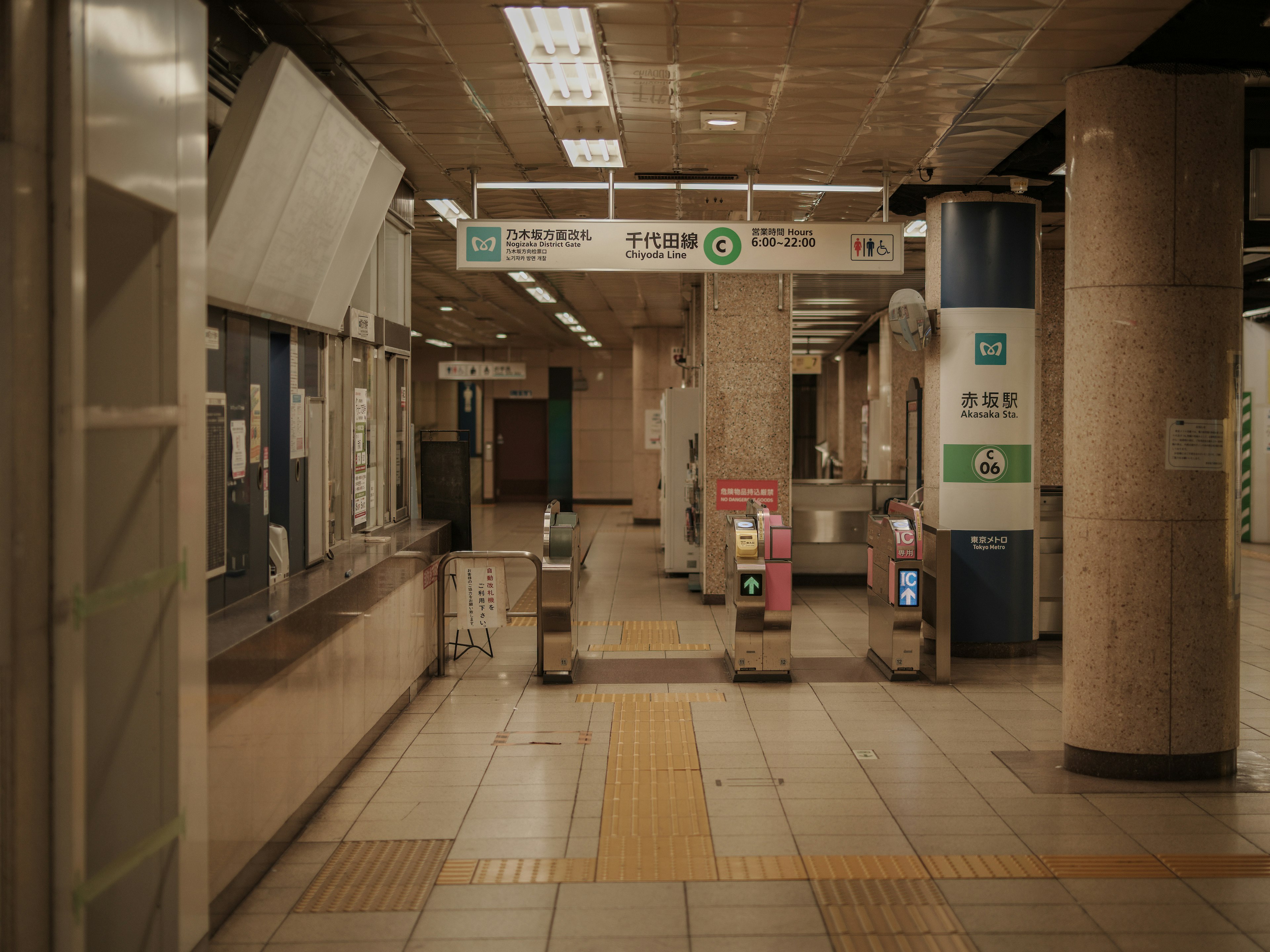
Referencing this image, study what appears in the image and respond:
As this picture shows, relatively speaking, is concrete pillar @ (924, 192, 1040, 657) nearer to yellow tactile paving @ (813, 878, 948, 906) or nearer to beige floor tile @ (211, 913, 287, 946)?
yellow tactile paving @ (813, 878, 948, 906)

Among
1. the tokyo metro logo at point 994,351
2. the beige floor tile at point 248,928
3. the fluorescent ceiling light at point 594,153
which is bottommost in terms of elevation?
the beige floor tile at point 248,928

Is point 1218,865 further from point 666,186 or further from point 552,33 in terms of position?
point 666,186

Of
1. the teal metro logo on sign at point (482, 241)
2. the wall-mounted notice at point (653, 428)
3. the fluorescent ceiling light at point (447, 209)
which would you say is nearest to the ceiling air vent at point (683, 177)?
the teal metro logo on sign at point (482, 241)

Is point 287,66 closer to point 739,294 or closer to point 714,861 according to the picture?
point 714,861

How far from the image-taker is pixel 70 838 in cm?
234

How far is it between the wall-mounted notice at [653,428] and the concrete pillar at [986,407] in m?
9.00

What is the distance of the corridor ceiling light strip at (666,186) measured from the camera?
6.50m

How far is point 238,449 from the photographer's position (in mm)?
3957

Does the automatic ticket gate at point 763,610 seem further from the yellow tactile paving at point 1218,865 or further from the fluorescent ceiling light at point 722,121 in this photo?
the yellow tactile paving at point 1218,865

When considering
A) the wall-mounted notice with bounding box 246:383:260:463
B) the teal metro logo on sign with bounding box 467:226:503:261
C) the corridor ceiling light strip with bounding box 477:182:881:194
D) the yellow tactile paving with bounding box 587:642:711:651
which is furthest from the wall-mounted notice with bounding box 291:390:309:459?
the yellow tactile paving with bounding box 587:642:711:651

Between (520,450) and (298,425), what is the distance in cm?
1719

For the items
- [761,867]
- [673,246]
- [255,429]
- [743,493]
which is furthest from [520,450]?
[761,867]

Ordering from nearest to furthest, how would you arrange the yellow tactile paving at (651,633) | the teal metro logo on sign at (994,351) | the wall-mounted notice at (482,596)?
1. the wall-mounted notice at (482,596)
2. the teal metro logo on sign at (994,351)
3. the yellow tactile paving at (651,633)

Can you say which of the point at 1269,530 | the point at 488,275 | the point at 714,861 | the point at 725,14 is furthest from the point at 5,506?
the point at 1269,530
